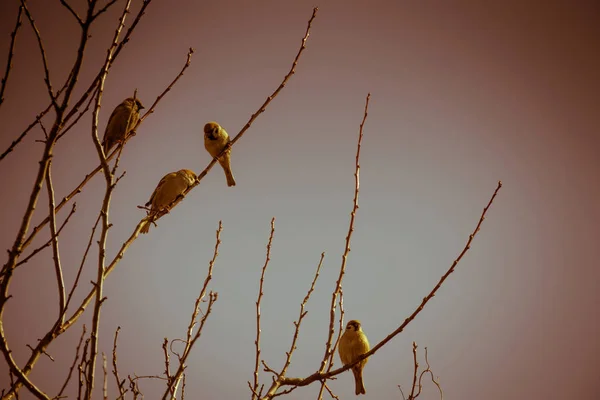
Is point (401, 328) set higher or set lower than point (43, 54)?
lower

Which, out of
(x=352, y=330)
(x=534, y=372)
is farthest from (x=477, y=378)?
(x=352, y=330)

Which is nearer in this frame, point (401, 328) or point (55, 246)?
point (55, 246)

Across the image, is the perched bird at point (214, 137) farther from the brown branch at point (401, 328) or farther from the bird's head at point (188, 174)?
the brown branch at point (401, 328)

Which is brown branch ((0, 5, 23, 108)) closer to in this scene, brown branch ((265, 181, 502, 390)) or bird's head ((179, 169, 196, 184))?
brown branch ((265, 181, 502, 390))

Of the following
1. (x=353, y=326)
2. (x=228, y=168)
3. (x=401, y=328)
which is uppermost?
(x=228, y=168)

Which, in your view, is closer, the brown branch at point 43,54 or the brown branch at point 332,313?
the brown branch at point 43,54

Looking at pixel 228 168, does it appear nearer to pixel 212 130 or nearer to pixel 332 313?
pixel 212 130

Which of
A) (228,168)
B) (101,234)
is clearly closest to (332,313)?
(101,234)

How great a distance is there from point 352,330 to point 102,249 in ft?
12.6

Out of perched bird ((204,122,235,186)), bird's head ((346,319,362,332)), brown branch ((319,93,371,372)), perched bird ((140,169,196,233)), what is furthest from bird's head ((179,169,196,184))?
brown branch ((319,93,371,372))

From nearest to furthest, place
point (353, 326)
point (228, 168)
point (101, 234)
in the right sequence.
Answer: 1. point (101, 234)
2. point (353, 326)
3. point (228, 168)

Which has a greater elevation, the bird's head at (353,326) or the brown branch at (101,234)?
the bird's head at (353,326)

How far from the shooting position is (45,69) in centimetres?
146

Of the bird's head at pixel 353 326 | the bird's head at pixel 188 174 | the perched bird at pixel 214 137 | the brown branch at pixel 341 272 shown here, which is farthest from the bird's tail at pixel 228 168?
the brown branch at pixel 341 272
